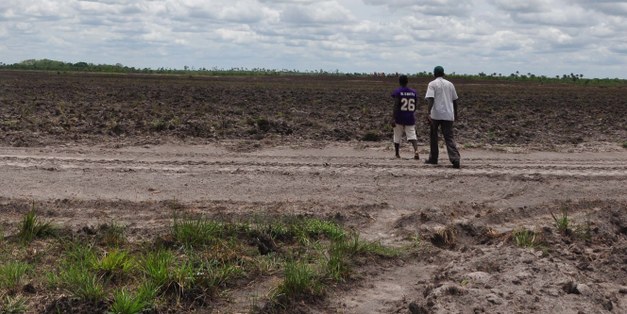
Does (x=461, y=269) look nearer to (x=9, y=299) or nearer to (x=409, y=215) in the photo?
(x=409, y=215)

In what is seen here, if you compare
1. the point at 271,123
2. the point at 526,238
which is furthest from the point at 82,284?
the point at 271,123

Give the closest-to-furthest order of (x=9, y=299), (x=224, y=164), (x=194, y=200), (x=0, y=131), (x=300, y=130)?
(x=9, y=299) → (x=194, y=200) → (x=224, y=164) → (x=0, y=131) → (x=300, y=130)

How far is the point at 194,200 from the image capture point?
31.3ft

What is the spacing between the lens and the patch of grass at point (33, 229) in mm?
7586

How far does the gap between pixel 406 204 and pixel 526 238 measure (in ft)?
7.62

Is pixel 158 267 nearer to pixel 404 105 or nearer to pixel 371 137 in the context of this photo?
pixel 404 105

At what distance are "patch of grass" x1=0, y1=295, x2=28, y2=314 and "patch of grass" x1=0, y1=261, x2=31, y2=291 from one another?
0.21 m

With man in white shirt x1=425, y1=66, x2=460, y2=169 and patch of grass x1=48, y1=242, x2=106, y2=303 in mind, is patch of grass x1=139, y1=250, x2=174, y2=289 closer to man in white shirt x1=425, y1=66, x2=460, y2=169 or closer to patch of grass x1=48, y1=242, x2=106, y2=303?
patch of grass x1=48, y1=242, x2=106, y2=303

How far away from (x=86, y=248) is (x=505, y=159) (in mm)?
9090

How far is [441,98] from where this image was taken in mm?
12664

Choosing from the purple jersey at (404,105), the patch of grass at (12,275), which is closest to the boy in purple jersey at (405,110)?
the purple jersey at (404,105)

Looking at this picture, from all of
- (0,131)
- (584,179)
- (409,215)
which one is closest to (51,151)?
(0,131)

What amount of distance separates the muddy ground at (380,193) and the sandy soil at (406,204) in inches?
0.9

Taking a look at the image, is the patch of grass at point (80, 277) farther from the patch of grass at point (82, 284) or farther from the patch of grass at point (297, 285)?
the patch of grass at point (297, 285)
